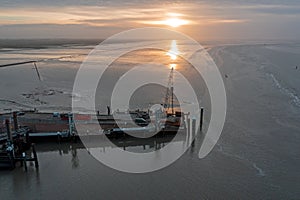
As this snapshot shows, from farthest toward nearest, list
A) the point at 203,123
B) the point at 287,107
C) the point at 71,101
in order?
1. the point at 71,101
2. the point at 287,107
3. the point at 203,123

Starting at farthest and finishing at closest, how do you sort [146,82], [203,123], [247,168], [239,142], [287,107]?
1. [146,82]
2. [287,107]
3. [203,123]
4. [239,142]
5. [247,168]

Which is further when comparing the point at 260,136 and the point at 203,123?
the point at 203,123

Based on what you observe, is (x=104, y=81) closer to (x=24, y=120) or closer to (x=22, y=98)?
(x=22, y=98)

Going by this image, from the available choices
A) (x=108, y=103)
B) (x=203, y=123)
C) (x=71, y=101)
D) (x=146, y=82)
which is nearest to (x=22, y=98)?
(x=71, y=101)

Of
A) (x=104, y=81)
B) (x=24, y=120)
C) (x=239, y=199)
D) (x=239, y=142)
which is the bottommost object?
(x=239, y=199)

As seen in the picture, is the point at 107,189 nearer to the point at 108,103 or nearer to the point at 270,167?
the point at 270,167

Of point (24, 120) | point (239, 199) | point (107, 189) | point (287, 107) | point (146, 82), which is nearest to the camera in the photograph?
point (239, 199)

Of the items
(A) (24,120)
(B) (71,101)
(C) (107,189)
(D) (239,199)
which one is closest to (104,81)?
(B) (71,101)

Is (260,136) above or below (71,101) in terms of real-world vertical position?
below

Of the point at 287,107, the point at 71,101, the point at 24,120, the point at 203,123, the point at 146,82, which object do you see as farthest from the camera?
the point at 146,82
